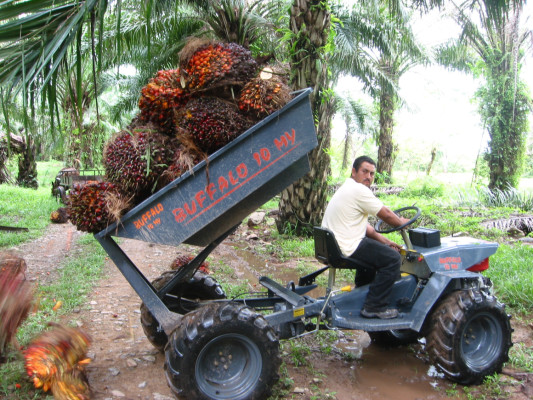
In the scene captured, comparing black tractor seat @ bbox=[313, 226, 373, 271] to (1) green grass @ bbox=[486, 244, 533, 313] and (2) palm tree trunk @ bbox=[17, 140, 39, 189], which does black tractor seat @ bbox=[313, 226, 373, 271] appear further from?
(2) palm tree trunk @ bbox=[17, 140, 39, 189]

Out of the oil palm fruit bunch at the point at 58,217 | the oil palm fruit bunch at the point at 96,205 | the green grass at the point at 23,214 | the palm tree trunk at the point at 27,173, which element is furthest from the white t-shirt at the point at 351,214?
the palm tree trunk at the point at 27,173

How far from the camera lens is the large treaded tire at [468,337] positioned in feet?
12.1

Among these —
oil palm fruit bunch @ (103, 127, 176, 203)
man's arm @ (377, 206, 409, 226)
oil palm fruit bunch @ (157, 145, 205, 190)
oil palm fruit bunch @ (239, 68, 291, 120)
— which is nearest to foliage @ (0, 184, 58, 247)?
oil palm fruit bunch @ (103, 127, 176, 203)

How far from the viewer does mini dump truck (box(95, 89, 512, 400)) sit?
3260 millimetres

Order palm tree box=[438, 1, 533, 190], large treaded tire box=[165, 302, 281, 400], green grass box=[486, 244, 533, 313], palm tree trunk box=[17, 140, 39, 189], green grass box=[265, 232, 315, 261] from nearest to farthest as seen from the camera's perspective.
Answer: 1. large treaded tire box=[165, 302, 281, 400]
2. green grass box=[486, 244, 533, 313]
3. green grass box=[265, 232, 315, 261]
4. palm tree box=[438, 1, 533, 190]
5. palm tree trunk box=[17, 140, 39, 189]

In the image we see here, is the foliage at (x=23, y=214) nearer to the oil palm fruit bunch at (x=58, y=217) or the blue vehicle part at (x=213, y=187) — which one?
the oil palm fruit bunch at (x=58, y=217)

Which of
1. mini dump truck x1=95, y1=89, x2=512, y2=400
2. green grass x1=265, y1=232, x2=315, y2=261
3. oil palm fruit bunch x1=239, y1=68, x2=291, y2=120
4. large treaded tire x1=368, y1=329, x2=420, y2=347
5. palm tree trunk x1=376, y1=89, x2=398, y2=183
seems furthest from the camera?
palm tree trunk x1=376, y1=89, x2=398, y2=183

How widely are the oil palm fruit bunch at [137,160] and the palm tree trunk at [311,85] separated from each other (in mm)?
5033

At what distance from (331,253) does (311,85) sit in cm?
535

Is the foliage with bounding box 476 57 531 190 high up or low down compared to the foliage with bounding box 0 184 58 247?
up

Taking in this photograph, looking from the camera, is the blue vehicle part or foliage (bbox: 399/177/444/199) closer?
the blue vehicle part

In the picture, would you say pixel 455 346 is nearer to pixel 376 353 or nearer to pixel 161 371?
pixel 376 353

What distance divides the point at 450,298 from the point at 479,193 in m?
10.9

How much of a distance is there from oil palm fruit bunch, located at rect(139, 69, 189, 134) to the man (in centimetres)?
163
